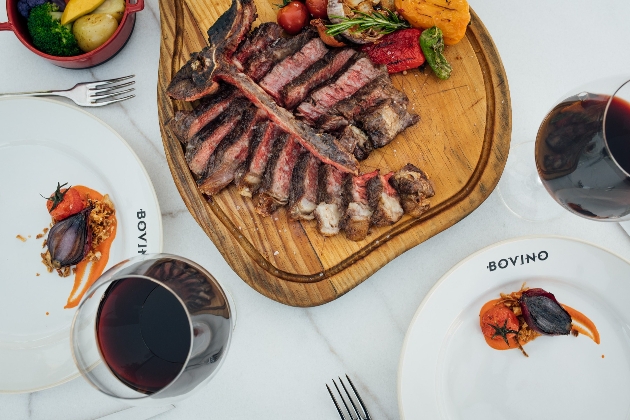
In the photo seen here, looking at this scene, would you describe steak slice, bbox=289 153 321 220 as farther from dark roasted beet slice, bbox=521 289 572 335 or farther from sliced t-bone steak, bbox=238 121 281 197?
dark roasted beet slice, bbox=521 289 572 335

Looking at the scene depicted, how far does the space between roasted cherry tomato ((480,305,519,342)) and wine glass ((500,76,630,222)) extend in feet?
1.95

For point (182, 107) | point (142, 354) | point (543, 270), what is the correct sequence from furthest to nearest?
point (182, 107) → point (543, 270) → point (142, 354)

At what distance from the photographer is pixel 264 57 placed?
2.64m

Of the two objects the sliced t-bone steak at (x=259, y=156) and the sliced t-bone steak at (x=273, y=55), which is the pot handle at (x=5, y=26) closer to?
the sliced t-bone steak at (x=273, y=55)

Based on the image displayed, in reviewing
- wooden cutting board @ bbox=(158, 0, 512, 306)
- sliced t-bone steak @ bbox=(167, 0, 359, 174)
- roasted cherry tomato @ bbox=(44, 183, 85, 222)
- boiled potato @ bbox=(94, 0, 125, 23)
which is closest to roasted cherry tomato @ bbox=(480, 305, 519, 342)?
wooden cutting board @ bbox=(158, 0, 512, 306)

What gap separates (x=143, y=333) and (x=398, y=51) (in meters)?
1.75

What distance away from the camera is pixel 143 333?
6.77 feet

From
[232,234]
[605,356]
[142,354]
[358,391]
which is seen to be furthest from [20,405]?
[605,356]

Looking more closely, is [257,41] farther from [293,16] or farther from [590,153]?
[590,153]

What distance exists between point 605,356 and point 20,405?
2985mm

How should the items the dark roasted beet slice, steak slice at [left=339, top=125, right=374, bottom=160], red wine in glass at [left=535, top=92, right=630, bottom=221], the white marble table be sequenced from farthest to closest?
1. the white marble table
2. steak slice at [left=339, top=125, right=374, bottom=160]
3. the dark roasted beet slice
4. red wine in glass at [left=535, top=92, right=630, bottom=221]

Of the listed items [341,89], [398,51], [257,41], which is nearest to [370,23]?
[398,51]

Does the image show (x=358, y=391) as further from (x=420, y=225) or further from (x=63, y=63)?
(x=63, y=63)

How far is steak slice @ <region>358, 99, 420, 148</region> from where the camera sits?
100 inches
